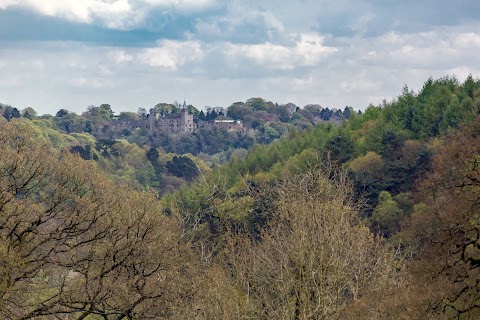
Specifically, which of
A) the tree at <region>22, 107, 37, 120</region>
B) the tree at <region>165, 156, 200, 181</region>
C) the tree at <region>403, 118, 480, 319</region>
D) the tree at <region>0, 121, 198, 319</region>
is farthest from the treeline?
the tree at <region>22, 107, 37, 120</region>

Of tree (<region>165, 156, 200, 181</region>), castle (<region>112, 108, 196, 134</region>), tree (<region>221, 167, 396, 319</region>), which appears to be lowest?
tree (<region>165, 156, 200, 181</region>)

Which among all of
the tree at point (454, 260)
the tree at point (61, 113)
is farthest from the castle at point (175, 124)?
the tree at point (454, 260)

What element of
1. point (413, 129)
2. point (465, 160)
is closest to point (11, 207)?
point (465, 160)

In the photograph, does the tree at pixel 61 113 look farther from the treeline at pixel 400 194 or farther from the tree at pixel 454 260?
the tree at pixel 454 260

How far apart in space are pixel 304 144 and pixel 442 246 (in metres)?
56.9

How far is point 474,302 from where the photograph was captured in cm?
1589

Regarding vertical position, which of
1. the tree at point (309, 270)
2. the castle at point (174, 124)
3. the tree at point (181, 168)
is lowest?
the tree at point (181, 168)

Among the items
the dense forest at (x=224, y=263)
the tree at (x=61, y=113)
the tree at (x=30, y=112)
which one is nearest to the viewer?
the dense forest at (x=224, y=263)

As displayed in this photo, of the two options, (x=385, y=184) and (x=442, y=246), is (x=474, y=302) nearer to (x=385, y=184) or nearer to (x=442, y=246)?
(x=442, y=246)

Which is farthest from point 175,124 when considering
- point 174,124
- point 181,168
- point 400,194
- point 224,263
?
point 224,263

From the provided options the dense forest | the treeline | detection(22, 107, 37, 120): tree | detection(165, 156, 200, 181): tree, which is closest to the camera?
the dense forest

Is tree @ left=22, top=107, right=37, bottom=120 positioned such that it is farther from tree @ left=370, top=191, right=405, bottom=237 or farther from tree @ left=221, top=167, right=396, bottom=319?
tree @ left=221, top=167, right=396, bottom=319

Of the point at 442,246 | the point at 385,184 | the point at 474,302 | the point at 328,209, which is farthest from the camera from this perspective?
the point at 385,184

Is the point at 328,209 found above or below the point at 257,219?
above
